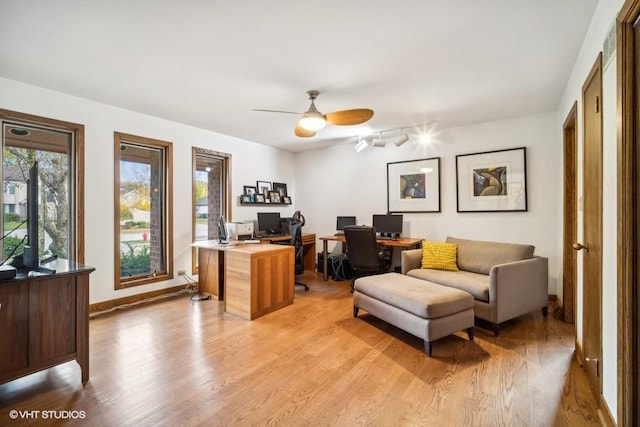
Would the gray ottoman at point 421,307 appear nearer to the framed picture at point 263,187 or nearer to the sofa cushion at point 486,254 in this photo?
the sofa cushion at point 486,254

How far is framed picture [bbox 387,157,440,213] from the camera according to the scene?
14.9ft

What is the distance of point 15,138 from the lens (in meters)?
2.97

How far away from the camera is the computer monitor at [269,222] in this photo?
5234 millimetres

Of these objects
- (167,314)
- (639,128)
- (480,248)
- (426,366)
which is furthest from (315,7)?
(167,314)

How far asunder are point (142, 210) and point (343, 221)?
318 centimetres

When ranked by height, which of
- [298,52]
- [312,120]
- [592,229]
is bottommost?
[592,229]

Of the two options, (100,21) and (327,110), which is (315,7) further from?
(327,110)

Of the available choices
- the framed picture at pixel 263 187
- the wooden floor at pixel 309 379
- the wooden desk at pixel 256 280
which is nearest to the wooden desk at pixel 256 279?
the wooden desk at pixel 256 280

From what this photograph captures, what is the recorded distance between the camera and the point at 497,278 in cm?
277

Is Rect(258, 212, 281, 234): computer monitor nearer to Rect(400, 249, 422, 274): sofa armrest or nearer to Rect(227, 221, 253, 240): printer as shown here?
Rect(227, 221, 253, 240): printer

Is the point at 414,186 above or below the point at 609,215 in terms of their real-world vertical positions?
above

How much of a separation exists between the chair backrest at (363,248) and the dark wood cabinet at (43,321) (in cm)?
287

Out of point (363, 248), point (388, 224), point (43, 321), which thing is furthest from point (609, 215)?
point (43, 321)

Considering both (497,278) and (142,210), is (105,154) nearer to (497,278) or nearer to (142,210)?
(142,210)
